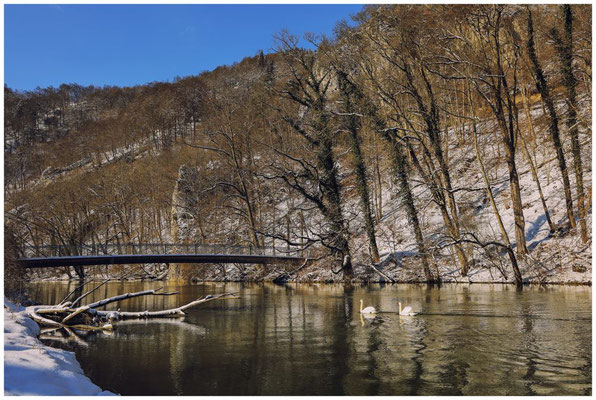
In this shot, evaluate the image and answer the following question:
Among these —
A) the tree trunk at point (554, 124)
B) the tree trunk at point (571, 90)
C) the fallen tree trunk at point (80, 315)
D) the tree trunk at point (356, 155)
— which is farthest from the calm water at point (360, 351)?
the tree trunk at point (356, 155)

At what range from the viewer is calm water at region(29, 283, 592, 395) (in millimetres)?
8391

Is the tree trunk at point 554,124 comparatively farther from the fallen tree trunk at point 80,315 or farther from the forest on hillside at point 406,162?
the fallen tree trunk at point 80,315

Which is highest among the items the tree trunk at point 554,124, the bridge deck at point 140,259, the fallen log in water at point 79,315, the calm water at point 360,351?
the tree trunk at point 554,124

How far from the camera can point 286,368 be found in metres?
9.74

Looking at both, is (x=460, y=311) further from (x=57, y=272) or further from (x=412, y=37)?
(x=57, y=272)

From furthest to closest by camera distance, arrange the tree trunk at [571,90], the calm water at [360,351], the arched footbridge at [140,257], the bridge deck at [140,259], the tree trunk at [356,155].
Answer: the tree trunk at [356,155], the arched footbridge at [140,257], the bridge deck at [140,259], the tree trunk at [571,90], the calm water at [360,351]

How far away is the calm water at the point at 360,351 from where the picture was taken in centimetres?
839

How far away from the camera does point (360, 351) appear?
11078 millimetres

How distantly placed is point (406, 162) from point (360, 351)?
2199 centimetres

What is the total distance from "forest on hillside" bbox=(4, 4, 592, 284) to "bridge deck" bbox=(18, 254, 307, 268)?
56.2 inches

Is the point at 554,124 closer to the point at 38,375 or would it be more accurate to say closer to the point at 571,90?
the point at 571,90

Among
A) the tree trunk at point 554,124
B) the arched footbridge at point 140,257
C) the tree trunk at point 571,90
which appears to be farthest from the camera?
the arched footbridge at point 140,257

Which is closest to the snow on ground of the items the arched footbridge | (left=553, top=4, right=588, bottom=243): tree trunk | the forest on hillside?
the forest on hillside

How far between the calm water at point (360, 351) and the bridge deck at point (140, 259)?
10.8 meters
